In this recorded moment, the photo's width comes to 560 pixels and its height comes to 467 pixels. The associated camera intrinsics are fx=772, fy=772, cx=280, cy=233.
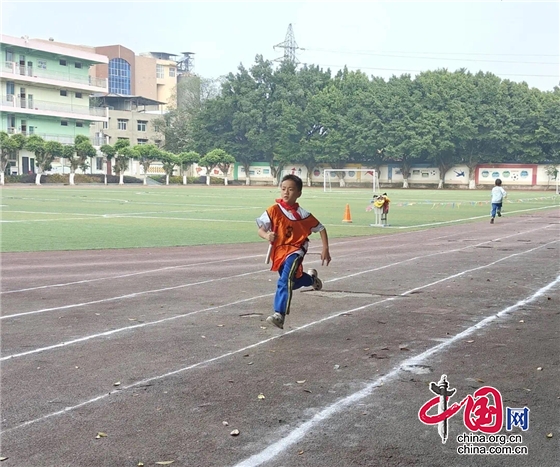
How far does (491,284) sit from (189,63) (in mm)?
148303

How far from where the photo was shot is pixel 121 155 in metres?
75.8

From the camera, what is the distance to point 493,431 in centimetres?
482

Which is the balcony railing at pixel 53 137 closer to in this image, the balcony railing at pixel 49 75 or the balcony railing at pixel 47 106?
the balcony railing at pixel 47 106

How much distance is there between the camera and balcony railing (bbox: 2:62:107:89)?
73250 millimetres

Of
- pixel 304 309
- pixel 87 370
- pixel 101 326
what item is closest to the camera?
pixel 87 370

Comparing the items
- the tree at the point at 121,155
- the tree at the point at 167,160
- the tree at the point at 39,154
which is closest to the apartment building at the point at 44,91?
the tree at the point at 39,154

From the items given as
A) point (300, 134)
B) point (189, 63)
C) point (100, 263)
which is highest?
point (189, 63)

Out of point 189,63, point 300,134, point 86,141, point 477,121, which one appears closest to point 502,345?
point 86,141

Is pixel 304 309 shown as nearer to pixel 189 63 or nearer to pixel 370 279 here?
pixel 370 279

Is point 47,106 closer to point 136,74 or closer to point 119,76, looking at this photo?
point 119,76

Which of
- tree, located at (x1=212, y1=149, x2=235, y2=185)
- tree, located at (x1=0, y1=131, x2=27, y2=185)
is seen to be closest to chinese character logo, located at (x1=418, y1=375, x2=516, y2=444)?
tree, located at (x1=0, y1=131, x2=27, y2=185)

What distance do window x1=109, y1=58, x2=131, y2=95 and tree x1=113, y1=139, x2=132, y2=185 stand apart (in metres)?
42.7

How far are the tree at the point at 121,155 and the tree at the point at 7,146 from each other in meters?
10.3

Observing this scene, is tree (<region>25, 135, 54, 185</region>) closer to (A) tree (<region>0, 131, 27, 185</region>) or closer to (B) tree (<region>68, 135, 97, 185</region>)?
(A) tree (<region>0, 131, 27, 185</region>)
